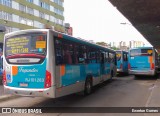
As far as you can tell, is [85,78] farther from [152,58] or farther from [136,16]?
[152,58]

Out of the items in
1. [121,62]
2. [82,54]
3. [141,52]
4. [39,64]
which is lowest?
[121,62]

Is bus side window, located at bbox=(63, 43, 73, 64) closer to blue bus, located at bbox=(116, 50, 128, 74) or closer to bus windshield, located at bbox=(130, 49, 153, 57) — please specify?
bus windshield, located at bbox=(130, 49, 153, 57)

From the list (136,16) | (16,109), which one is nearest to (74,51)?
(16,109)

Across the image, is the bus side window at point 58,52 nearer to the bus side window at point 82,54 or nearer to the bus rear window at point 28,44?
the bus rear window at point 28,44

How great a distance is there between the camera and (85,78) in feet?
39.4

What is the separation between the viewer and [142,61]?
21.9m

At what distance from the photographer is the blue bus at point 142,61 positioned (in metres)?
21.7

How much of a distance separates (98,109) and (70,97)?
3.10m

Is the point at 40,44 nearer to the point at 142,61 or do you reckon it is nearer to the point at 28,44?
the point at 28,44

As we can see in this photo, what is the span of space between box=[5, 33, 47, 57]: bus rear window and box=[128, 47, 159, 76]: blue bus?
47.6ft

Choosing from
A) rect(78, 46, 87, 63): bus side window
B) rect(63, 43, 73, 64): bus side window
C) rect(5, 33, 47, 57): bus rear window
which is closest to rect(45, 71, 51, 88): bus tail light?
rect(5, 33, 47, 57): bus rear window

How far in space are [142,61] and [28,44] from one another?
1475 cm

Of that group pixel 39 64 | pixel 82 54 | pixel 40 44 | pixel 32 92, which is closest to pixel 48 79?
pixel 39 64

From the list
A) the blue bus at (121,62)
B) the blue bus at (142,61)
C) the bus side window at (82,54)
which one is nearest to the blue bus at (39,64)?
the bus side window at (82,54)
